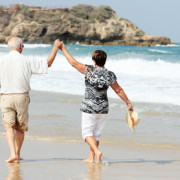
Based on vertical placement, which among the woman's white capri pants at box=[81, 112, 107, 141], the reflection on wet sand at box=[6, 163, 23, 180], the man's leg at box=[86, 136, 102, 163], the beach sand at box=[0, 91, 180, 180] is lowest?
the beach sand at box=[0, 91, 180, 180]

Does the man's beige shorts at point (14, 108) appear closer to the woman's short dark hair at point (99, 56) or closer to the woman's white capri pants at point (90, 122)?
the woman's white capri pants at point (90, 122)

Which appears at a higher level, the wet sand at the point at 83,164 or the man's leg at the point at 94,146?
the man's leg at the point at 94,146

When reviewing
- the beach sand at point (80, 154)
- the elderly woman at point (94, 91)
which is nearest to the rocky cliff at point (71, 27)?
the beach sand at point (80, 154)

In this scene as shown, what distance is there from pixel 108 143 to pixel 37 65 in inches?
80.5

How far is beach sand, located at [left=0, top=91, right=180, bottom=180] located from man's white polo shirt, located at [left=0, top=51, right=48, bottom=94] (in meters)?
0.83

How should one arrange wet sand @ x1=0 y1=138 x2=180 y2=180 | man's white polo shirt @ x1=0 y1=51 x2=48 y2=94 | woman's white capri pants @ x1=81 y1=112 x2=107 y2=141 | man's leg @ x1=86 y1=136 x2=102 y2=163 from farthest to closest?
woman's white capri pants @ x1=81 y1=112 x2=107 y2=141 → man's leg @ x1=86 y1=136 x2=102 y2=163 → man's white polo shirt @ x1=0 y1=51 x2=48 y2=94 → wet sand @ x1=0 y1=138 x2=180 y2=180

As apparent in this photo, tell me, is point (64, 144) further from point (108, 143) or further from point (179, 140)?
point (179, 140)

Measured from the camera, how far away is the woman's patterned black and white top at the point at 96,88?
4.90 m

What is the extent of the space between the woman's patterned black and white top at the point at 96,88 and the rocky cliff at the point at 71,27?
242ft

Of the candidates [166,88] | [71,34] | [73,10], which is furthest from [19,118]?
[73,10]

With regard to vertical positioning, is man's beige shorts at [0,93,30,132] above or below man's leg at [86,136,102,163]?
above

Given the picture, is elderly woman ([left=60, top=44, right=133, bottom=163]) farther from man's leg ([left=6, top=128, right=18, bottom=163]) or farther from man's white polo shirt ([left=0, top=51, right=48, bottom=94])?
man's leg ([left=6, top=128, right=18, bottom=163])

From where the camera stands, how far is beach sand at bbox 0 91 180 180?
439 cm

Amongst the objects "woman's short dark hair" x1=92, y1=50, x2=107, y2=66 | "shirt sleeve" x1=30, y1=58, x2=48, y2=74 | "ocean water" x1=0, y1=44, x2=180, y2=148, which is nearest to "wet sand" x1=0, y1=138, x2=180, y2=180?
"ocean water" x1=0, y1=44, x2=180, y2=148
